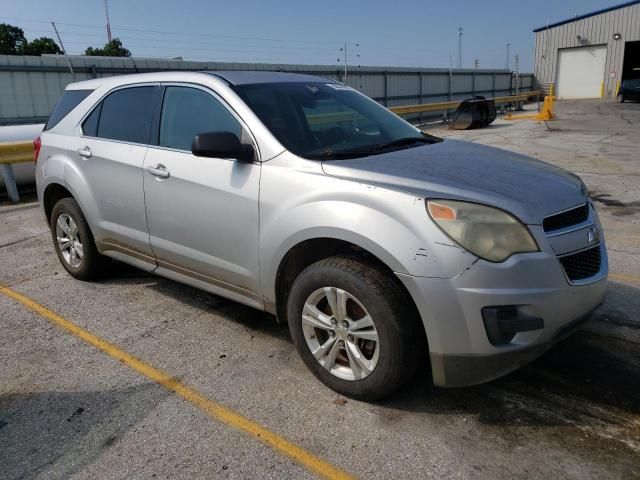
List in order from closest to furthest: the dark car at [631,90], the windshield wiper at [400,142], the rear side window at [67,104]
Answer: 1. the windshield wiper at [400,142]
2. the rear side window at [67,104]
3. the dark car at [631,90]

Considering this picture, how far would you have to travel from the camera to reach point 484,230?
2545 millimetres

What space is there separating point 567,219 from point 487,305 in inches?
28.6

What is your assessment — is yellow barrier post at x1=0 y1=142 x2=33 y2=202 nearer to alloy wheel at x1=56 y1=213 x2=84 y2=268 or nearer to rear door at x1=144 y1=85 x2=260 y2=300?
alloy wheel at x1=56 y1=213 x2=84 y2=268

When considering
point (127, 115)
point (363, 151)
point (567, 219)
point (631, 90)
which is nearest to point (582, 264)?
point (567, 219)

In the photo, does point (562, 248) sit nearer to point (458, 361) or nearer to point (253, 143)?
point (458, 361)

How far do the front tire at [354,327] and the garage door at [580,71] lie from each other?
129 feet

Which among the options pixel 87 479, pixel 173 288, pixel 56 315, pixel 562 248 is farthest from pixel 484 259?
pixel 56 315

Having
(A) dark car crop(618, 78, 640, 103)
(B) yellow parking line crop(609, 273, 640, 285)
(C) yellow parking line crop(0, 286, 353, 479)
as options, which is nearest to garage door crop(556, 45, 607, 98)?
(A) dark car crop(618, 78, 640, 103)

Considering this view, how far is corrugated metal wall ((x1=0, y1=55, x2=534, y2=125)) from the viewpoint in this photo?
1295 cm

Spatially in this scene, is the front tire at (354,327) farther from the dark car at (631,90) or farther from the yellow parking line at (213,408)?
the dark car at (631,90)

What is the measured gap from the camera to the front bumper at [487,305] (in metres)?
2.49

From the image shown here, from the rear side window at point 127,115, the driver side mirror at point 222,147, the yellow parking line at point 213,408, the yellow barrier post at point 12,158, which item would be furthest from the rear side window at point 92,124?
the yellow barrier post at point 12,158

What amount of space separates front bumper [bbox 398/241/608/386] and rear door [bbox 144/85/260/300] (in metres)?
1.17

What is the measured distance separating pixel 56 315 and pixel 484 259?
3.40 meters
